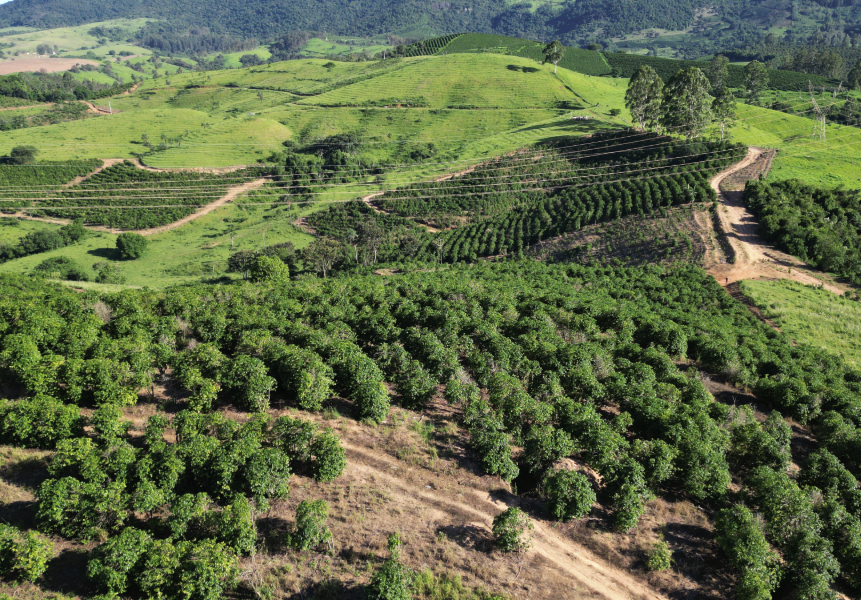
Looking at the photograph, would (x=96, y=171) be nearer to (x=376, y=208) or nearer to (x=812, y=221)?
(x=376, y=208)

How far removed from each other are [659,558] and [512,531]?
26.4ft

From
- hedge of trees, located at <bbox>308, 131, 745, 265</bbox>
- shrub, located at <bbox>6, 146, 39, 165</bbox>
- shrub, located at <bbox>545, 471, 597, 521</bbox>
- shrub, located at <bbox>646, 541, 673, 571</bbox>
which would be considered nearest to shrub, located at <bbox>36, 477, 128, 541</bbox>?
shrub, located at <bbox>545, 471, 597, 521</bbox>

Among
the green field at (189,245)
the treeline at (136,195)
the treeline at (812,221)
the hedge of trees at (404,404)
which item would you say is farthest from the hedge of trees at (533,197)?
the hedge of trees at (404,404)

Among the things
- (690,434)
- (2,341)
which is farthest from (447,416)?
(2,341)

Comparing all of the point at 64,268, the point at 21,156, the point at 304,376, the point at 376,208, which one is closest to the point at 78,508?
→ the point at 304,376

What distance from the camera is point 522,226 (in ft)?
351

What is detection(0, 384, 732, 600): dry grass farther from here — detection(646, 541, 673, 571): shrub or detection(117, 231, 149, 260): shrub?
detection(117, 231, 149, 260): shrub

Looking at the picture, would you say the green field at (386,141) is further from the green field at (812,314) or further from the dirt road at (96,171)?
the green field at (812,314)

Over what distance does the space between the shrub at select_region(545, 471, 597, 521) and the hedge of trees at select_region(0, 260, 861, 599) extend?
0.12 m

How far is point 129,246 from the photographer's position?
111312 mm

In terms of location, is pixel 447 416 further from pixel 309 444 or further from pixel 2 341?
pixel 2 341

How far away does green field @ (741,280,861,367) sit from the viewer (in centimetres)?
5806

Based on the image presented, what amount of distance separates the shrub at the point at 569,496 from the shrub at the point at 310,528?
12.6 m

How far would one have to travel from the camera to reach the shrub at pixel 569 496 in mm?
27891
